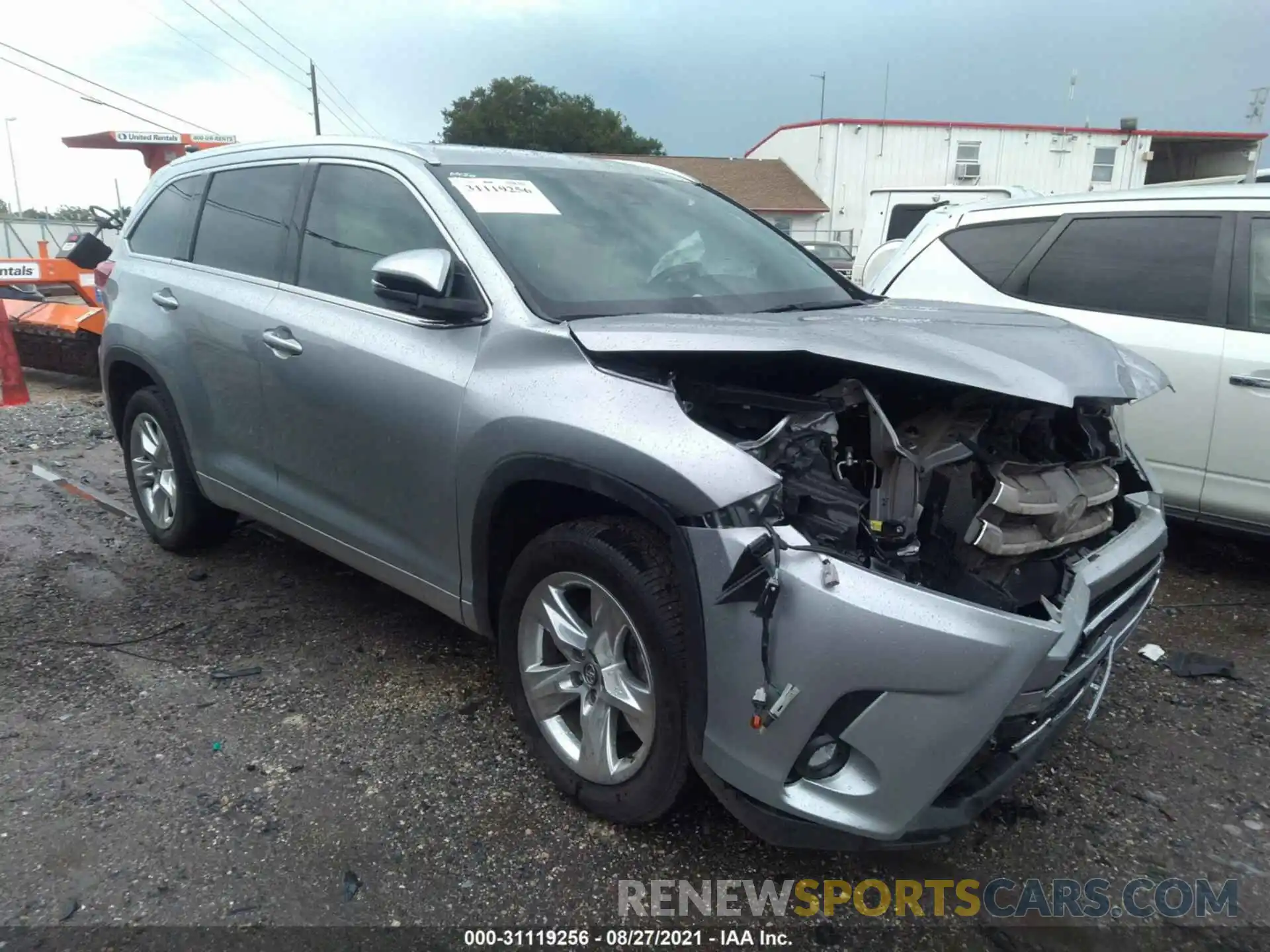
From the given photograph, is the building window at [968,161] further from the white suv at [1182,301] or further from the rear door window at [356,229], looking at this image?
the rear door window at [356,229]

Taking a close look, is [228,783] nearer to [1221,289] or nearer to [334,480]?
[334,480]

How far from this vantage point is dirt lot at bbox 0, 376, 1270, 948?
2289mm

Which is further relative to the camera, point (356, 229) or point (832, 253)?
point (832, 253)

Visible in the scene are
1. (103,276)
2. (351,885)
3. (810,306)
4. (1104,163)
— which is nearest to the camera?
Answer: (351,885)

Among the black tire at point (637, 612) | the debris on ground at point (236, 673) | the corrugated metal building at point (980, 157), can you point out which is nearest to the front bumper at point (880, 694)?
the black tire at point (637, 612)

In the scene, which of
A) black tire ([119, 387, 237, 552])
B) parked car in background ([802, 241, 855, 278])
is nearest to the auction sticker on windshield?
black tire ([119, 387, 237, 552])

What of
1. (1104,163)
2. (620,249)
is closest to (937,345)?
(620,249)

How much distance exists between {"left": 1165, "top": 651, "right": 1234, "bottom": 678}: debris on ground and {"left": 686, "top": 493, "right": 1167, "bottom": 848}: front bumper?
1.71 meters

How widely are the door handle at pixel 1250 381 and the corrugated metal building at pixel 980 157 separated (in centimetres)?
2766

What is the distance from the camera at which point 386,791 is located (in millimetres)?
2707

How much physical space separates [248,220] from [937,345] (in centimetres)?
296

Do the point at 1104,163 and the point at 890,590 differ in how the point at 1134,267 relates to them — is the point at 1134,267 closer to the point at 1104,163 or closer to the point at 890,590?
the point at 890,590

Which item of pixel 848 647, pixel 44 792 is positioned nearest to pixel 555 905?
pixel 848 647

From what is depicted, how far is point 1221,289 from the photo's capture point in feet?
13.4
